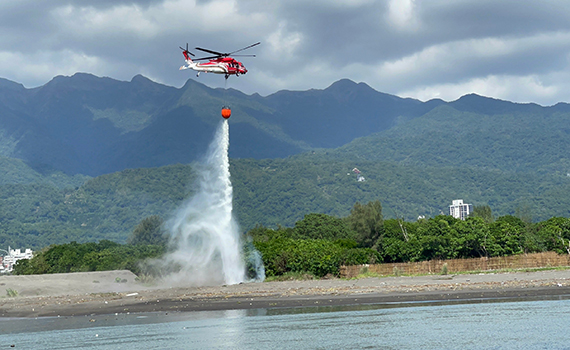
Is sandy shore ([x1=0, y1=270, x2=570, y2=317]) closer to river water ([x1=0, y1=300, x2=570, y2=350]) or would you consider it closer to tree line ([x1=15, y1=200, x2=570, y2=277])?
river water ([x1=0, y1=300, x2=570, y2=350])

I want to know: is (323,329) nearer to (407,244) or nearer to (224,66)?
(224,66)

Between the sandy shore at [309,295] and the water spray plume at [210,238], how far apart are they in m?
4.14

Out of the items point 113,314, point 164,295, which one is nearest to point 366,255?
point 164,295

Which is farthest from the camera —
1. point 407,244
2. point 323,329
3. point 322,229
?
point 322,229

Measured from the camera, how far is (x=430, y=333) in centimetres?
2780

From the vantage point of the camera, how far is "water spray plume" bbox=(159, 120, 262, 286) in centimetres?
5809

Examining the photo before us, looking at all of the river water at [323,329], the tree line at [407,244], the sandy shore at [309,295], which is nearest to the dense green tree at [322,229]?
the tree line at [407,244]

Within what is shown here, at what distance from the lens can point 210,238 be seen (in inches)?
2312

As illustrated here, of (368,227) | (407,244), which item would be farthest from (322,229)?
(407,244)

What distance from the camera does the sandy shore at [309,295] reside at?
40.0 m

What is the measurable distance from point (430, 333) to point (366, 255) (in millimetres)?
31261

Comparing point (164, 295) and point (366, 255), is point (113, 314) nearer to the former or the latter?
point (164, 295)

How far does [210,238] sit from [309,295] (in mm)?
17198

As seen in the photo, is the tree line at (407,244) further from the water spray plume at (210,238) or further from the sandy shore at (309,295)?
the sandy shore at (309,295)
